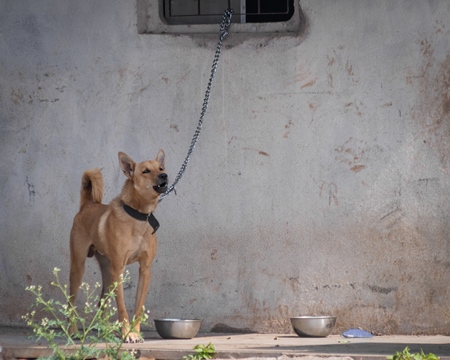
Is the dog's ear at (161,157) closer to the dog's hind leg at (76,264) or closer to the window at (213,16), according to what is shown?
the dog's hind leg at (76,264)

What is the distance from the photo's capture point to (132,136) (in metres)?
8.39

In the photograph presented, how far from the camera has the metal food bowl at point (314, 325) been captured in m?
7.61

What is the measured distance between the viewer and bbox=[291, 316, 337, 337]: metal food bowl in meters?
7.61

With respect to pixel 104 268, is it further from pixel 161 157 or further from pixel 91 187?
pixel 161 157

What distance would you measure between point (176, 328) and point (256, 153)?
71.7 inches

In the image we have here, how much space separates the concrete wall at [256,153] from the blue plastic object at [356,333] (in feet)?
0.68

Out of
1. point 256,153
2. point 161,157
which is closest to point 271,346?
point 161,157

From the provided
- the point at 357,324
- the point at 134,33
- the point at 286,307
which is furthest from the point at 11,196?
the point at 357,324

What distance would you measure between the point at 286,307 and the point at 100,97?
252 cm

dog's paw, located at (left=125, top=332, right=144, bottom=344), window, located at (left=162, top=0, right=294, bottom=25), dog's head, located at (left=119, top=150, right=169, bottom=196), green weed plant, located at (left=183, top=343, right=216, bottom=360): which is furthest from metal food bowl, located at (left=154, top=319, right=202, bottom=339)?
window, located at (left=162, top=0, right=294, bottom=25)

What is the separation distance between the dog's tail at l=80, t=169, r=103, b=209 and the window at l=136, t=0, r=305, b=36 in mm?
1509

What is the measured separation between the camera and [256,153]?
827 cm

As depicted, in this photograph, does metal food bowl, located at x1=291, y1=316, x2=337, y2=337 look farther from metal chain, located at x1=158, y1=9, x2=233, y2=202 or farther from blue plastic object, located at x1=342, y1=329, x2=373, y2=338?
metal chain, located at x1=158, y1=9, x2=233, y2=202

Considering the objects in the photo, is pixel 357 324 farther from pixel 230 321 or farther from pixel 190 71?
pixel 190 71
